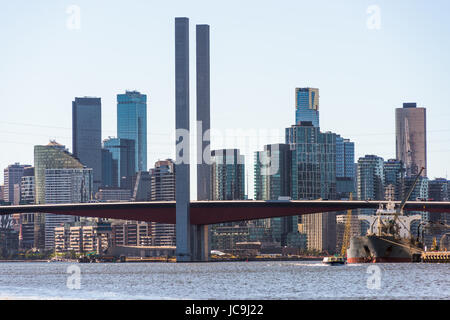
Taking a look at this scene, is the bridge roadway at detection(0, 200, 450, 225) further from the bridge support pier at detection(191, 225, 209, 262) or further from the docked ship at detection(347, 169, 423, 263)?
the docked ship at detection(347, 169, 423, 263)

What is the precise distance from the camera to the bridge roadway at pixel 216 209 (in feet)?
473

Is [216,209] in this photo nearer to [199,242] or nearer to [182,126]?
[199,242]

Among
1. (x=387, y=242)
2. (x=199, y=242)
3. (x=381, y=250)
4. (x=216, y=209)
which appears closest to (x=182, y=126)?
(x=216, y=209)

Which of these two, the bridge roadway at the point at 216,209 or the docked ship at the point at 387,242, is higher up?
the bridge roadway at the point at 216,209

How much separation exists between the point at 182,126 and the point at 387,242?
30.3 m

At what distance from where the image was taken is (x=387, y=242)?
12556cm

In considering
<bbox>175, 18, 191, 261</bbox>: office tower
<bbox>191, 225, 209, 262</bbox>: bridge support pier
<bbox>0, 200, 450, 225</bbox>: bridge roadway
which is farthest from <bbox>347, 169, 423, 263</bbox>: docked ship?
<bbox>191, 225, 209, 262</bbox>: bridge support pier

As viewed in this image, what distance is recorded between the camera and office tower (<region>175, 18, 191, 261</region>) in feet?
432

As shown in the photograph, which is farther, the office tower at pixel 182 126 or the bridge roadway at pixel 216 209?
the bridge roadway at pixel 216 209

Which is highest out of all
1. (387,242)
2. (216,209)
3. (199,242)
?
(216,209)

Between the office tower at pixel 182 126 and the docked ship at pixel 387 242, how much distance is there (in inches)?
881

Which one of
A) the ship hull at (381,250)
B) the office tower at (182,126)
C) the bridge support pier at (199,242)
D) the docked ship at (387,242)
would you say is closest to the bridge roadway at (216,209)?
the bridge support pier at (199,242)

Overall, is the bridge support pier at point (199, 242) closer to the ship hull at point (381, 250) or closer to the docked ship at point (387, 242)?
the docked ship at point (387, 242)
